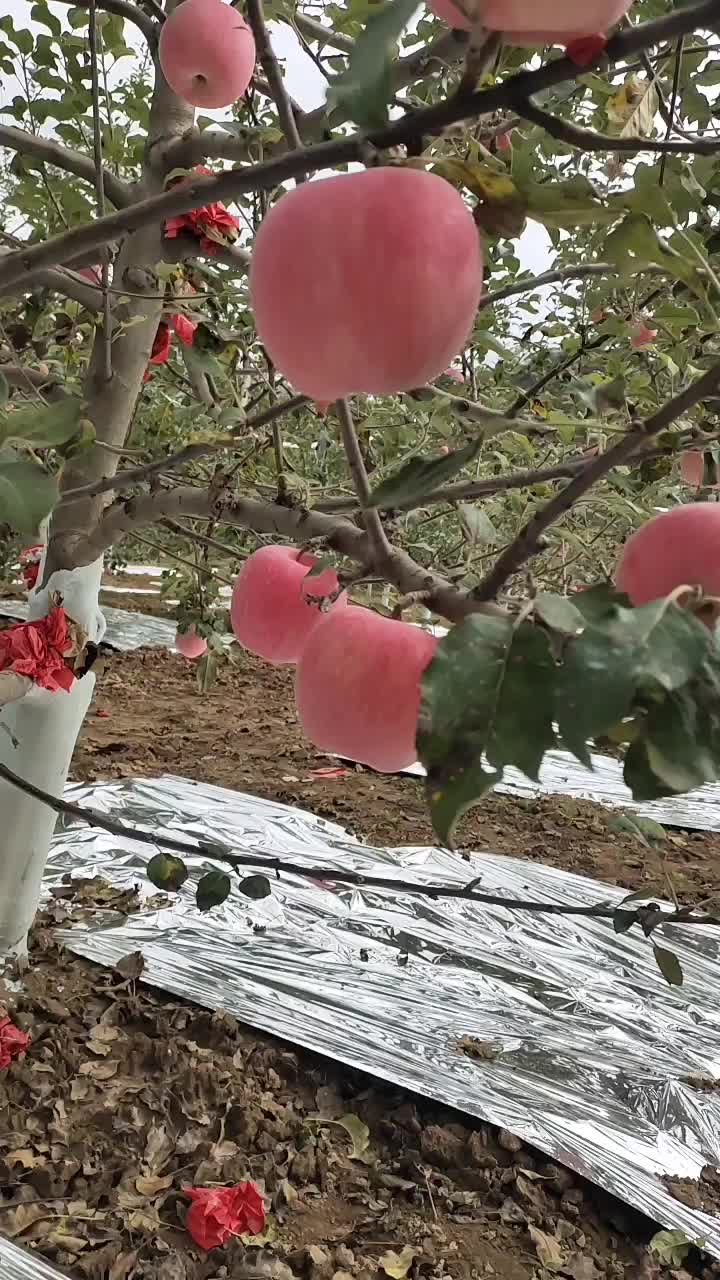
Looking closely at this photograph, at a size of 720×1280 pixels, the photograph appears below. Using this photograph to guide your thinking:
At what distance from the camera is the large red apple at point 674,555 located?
49 cm

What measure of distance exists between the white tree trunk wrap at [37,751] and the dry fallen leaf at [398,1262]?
3.00 ft

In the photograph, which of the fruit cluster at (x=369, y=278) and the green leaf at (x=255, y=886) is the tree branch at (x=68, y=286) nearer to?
the green leaf at (x=255, y=886)

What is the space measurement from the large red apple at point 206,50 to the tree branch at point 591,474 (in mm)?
782

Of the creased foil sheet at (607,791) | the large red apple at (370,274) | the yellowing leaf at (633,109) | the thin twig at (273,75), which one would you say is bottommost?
the creased foil sheet at (607,791)

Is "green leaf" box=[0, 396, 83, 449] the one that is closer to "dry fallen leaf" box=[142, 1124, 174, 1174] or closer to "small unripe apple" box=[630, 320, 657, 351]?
"small unripe apple" box=[630, 320, 657, 351]

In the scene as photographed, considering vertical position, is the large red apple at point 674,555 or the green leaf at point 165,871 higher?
the large red apple at point 674,555

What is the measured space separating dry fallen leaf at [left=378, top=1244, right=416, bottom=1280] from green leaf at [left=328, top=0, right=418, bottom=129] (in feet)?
5.01

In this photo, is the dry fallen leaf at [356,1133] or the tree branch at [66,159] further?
the dry fallen leaf at [356,1133]

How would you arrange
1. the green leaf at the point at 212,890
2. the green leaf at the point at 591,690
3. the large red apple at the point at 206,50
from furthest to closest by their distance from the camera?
the green leaf at the point at 212,890, the large red apple at the point at 206,50, the green leaf at the point at 591,690

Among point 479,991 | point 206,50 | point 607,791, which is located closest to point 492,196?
point 206,50

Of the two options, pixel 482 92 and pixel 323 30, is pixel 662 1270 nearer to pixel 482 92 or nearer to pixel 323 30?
pixel 482 92

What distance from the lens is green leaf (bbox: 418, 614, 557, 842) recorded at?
37cm

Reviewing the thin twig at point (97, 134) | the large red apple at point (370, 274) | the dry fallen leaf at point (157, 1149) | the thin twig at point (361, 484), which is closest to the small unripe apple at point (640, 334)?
the thin twig at point (97, 134)

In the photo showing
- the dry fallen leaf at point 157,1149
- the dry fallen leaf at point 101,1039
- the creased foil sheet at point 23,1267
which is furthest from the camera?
the dry fallen leaf at point 101,1039
